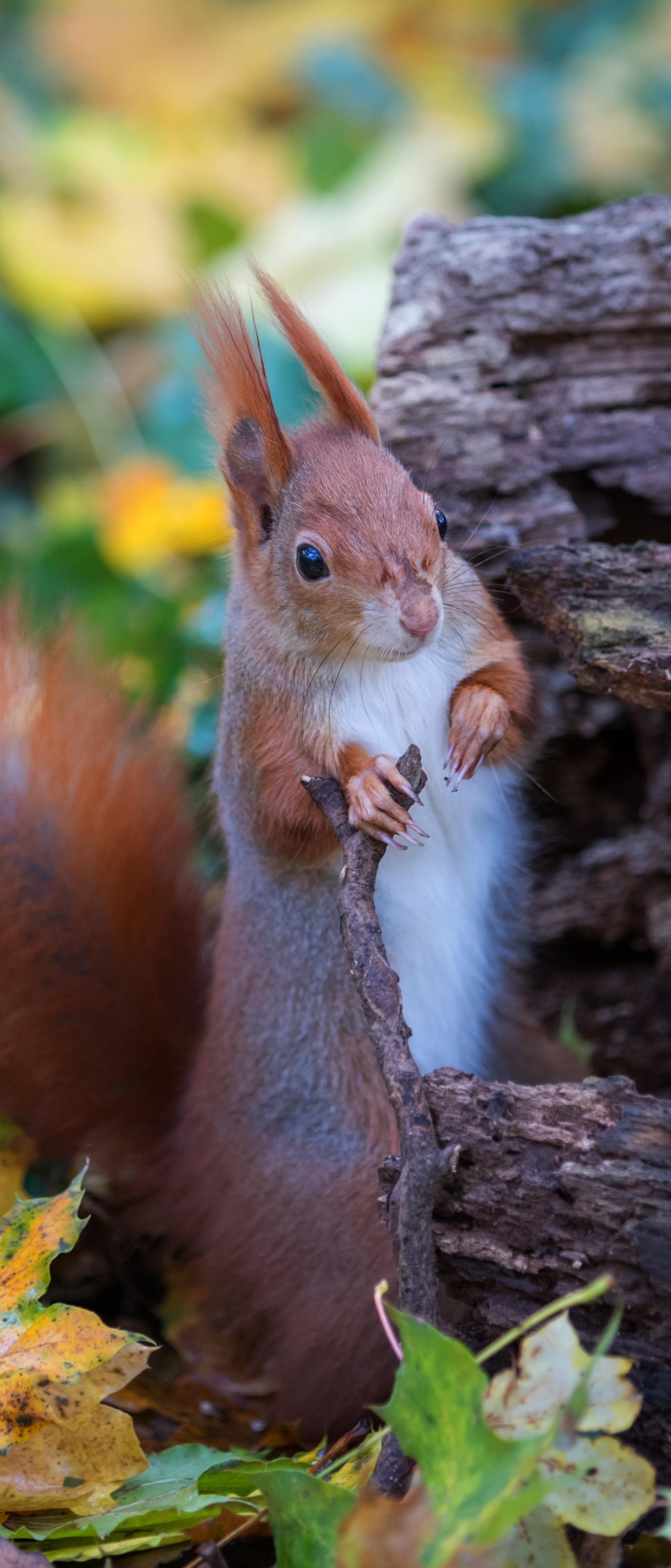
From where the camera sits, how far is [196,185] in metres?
2.99

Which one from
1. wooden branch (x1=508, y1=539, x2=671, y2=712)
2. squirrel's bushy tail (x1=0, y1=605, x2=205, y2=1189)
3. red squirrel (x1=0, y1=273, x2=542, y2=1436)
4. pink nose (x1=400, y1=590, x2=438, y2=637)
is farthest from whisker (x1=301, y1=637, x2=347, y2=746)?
squirrel's bushy tail (x1=0, y1=605, x2=205, y2=1189)

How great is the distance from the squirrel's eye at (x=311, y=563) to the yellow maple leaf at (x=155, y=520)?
1.04 metres

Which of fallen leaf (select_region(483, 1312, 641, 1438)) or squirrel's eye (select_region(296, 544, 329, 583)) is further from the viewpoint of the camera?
squirrel's eye (select_region(296, 544, 329, 583))

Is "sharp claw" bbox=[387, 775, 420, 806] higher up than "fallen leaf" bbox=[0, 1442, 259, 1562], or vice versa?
"sharp claw" bbox=[387, 775, 420, 806]

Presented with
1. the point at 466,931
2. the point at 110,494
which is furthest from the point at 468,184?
the point at 466,931

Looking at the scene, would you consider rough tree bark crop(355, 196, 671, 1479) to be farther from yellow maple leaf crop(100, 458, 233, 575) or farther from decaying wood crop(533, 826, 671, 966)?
yellow maple leaf crop(100, 458, 233, 575)

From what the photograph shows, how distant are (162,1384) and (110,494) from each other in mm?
1590

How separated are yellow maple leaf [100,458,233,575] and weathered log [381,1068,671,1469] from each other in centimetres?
134

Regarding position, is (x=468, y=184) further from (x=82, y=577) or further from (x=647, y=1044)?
(x=647, y=1044)

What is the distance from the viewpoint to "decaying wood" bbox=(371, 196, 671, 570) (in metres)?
1.34

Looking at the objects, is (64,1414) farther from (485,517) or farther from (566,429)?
(566,429)

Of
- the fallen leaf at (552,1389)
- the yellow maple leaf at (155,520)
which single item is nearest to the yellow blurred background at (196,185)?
the yellow maple leaf at (155,520)

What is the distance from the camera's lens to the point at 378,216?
104 inches

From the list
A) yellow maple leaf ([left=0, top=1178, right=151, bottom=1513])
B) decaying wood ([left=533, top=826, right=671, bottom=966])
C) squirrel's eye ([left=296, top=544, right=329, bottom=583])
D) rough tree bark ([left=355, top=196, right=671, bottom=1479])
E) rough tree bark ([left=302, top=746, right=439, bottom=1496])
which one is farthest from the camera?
decaying wood ([left=533, top=826, right=671, bottom=966])
